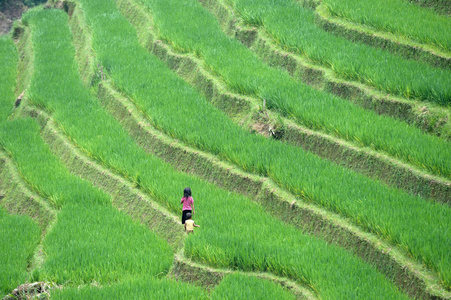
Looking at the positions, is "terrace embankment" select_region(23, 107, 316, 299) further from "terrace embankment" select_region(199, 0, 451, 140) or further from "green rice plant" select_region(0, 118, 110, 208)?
"terrace embankment" select_region(199, 0, 451, 140)

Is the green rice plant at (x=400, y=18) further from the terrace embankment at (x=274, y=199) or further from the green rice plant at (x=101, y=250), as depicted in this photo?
the green rice plant at (x=101, y=250)

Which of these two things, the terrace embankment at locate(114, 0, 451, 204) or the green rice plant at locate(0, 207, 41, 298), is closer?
the green rice plant at locate(0, 207, 41, 298)

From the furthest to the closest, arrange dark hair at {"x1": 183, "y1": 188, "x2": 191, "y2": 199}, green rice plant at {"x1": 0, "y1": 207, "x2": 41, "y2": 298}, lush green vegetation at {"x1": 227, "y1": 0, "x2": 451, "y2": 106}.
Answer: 1. lush green vegetation at {"x1": 227, "y1": 0, "x2": 451, "y2": 106}
2. dark hair at {"x1": 183, "y1": 188, "x2": 191, "y2": 199}
3. green rice plant at {"x1": 0, "y1": 207, "x2": 41, "y2": 298}

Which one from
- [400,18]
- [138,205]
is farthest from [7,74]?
[400,18]

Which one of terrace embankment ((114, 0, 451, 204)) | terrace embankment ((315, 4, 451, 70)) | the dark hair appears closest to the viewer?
terrace embankment ((114, 0, 451, 204))

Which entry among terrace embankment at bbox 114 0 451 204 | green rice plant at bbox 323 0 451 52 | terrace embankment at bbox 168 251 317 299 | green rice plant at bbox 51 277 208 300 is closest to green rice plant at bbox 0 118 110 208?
terrace embankment at bbox 114 0 451 204

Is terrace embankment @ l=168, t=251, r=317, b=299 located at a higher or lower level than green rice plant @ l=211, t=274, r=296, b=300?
lower

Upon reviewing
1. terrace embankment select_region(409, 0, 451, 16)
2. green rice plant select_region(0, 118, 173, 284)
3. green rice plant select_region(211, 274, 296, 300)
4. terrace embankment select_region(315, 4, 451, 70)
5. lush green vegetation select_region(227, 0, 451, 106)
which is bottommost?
green rice plant select_region(0, 118, 173, 284)
